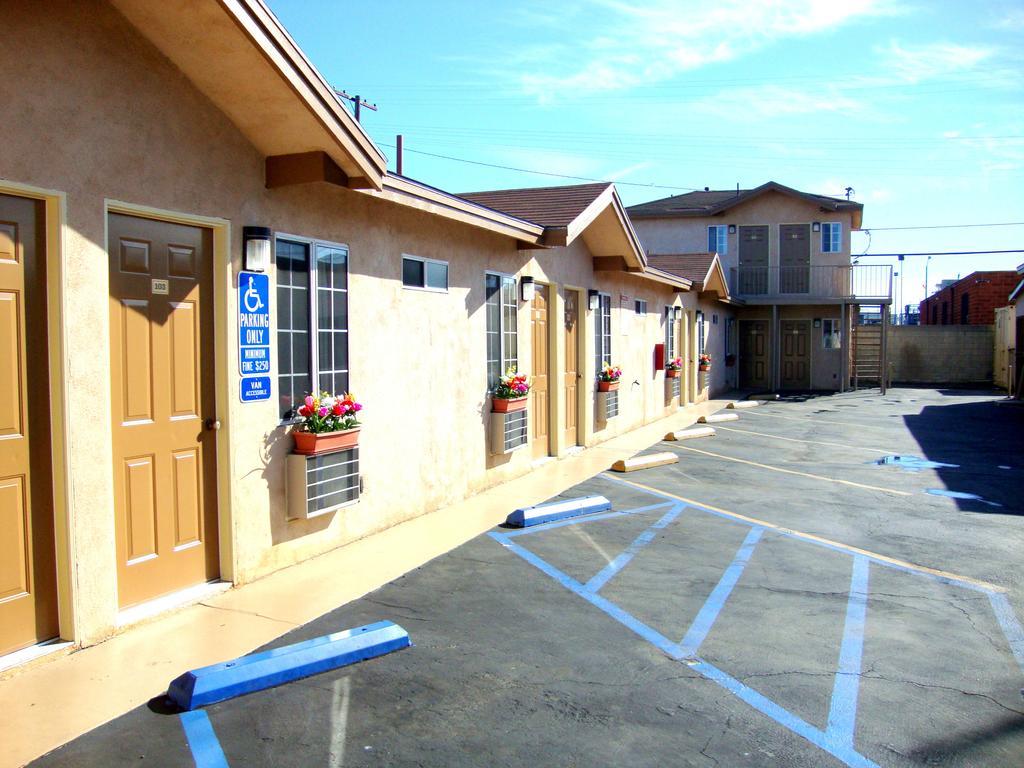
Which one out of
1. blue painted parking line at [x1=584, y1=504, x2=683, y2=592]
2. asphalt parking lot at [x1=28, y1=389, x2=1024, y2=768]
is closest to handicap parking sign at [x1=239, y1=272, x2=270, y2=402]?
asphalt parking lot at [x1=28, y1=389, x2=1024, y2=768]

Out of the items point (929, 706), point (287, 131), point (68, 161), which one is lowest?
point (929, 706)

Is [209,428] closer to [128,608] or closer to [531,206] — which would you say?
[128,608]

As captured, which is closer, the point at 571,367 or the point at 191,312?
the point at 191,312

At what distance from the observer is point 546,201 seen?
11.1m

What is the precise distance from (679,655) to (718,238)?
25575 millimetres

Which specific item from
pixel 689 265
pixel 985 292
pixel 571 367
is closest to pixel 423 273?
pixel 571 367

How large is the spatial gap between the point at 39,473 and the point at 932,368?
107ft

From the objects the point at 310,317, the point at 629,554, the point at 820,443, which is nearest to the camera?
the point at 310,317

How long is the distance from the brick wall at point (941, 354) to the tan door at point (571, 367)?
22.1m

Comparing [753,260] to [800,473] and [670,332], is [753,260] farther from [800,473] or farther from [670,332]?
[800,473]

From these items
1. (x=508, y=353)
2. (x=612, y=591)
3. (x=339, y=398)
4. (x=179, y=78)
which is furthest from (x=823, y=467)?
(x=179, y=78)

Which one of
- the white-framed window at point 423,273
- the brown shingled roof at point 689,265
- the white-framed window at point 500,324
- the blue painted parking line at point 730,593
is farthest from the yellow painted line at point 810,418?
the white-framed window at point 423,273

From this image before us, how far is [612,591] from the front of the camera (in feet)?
19.3

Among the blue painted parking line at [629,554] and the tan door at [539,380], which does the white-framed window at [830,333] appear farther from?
the blue painted parking line at [629,554]
